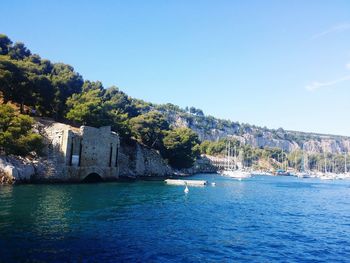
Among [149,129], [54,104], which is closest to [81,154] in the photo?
[54,104]

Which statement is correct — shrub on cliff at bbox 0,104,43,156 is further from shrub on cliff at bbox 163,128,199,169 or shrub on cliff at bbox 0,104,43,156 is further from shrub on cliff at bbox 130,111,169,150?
shrub on cliff at bbox 163,128,199,169

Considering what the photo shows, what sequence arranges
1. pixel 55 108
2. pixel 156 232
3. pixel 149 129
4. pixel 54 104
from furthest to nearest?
pixel 149 129 < pixel 55 108 < pixel 54 104 < pixel 156 232

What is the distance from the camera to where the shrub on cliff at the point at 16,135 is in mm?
41250

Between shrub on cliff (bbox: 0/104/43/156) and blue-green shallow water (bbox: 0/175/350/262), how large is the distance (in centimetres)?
995

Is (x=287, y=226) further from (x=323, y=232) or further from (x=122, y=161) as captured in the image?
(x=122, y=161)

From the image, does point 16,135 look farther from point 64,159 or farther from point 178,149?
point 178,149

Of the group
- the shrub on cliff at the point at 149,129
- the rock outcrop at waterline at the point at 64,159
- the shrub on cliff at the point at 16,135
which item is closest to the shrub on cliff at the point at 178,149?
the shrub on cliff at the point at 149,129

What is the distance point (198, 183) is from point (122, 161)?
18.3m

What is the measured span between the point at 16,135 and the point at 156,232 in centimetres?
3008

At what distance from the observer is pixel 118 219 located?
23.9m

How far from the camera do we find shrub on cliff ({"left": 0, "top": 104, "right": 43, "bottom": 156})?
41.2 metres

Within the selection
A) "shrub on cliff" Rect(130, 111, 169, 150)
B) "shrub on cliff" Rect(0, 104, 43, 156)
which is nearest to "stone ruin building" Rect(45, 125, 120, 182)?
"shrub on cliff" Rect(0, 104, 43, 156)

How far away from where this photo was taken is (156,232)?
2038cm

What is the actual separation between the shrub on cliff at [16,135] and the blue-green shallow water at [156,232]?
9949 mm
